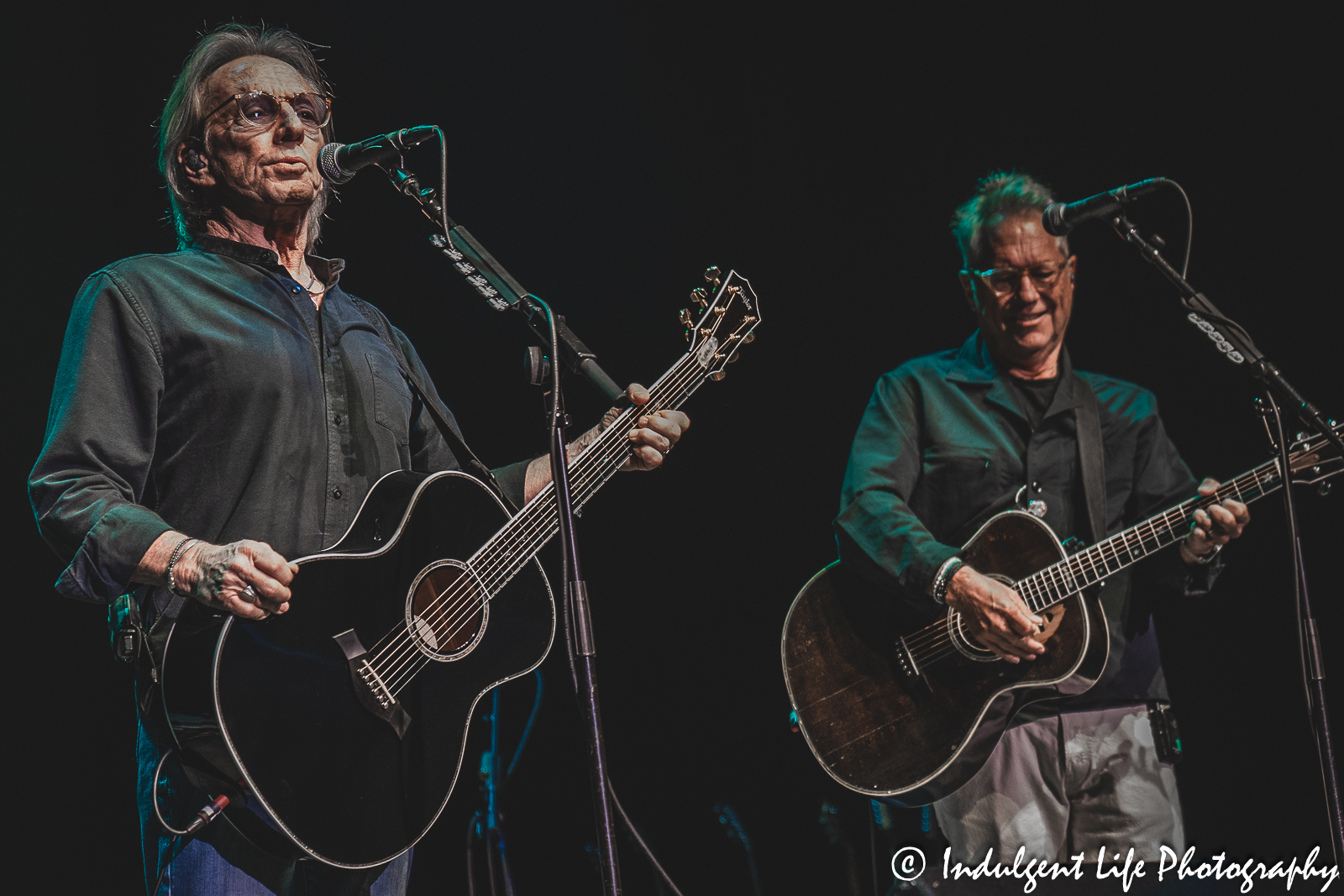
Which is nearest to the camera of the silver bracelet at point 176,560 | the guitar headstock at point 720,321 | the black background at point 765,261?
the silver bracelet at point 176,560

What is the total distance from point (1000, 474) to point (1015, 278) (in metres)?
0.70

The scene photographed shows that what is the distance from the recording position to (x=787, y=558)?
4.14 m

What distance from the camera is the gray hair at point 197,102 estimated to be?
243 cm

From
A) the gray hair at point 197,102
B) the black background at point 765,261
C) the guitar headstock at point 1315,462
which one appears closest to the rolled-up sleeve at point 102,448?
the gray hair at point 197,102

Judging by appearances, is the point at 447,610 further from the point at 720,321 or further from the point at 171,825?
the point at 720,321

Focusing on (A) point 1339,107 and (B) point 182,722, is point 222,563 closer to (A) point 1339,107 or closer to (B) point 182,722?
(B) point 182,722

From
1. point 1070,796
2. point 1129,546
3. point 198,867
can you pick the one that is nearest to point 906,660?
point 1070,796

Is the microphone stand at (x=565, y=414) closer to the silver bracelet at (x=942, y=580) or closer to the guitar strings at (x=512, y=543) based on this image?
the guitar strings at (x=512, y=543)

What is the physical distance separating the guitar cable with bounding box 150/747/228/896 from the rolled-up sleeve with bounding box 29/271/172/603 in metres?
0.32

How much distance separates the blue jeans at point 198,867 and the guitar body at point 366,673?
82 millimetres

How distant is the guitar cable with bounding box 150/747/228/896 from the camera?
5.61 feet

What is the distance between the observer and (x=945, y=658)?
10.1 feet

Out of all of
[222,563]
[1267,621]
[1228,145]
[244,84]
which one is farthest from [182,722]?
[1228,145]

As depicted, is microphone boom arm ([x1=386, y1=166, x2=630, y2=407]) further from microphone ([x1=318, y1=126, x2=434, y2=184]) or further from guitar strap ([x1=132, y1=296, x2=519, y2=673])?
guitar strap ([x1=132, y1=296, x2=519, y2=673])
